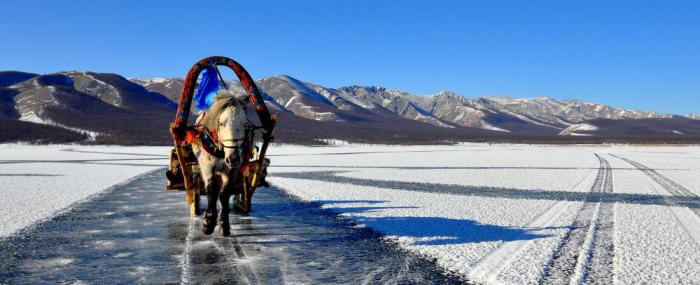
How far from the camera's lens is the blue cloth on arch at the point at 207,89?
9328 millimetres

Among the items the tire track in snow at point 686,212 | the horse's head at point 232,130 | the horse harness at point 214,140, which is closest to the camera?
the horse's head at point 232,130

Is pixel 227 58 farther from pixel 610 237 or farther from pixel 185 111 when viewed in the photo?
pixel 610 237

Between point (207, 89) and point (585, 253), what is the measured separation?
738 centimetres

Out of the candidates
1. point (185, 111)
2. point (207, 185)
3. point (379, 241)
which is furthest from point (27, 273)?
point (379, 241)

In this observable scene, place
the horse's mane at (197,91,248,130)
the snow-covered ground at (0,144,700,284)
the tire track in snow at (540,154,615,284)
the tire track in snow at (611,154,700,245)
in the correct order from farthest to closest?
the tire track in snow at (611,154,700,245) < the horse's mane at (197,91,248,130) < the snow-covered ground at (0,144,700,284) < the tire track in snow at (540,154,615,284)

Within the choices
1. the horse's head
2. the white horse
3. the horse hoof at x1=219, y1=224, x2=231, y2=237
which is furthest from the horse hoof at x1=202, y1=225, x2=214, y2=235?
the horse's head

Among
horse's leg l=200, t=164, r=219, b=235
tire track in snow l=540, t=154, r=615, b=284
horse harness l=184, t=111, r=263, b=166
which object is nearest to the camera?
tire track in snow l=540, t=154, r=615, b=284

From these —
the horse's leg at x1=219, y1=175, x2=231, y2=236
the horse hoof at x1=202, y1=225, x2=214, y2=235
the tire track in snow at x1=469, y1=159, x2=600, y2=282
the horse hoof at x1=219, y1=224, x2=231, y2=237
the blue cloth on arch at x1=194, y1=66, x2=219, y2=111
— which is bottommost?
the tire track in snow at x1=469, y1=159, x2=600, y2=282

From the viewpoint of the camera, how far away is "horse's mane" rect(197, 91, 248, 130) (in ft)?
26.1

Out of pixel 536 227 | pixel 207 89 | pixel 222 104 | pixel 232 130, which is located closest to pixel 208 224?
pixel 232 130

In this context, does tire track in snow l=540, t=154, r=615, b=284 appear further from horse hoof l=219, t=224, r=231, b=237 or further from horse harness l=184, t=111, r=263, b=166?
horse hoof l=219, t=224, r=231, b=237

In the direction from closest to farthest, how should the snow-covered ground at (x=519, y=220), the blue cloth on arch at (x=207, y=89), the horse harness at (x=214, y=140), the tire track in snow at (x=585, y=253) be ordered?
the tire track in snow at (x=585, y=253) → the snow-covered ground at (x=519, y=220) → the horse harness at (x=214, y=140) → the blue cloth on arch at (x=207, y=89)

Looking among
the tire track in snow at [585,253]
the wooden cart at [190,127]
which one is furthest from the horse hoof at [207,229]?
the tire track in snow at [585,253]

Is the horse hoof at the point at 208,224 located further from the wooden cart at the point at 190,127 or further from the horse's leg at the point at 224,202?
the wooden cart at the point at 190,127
